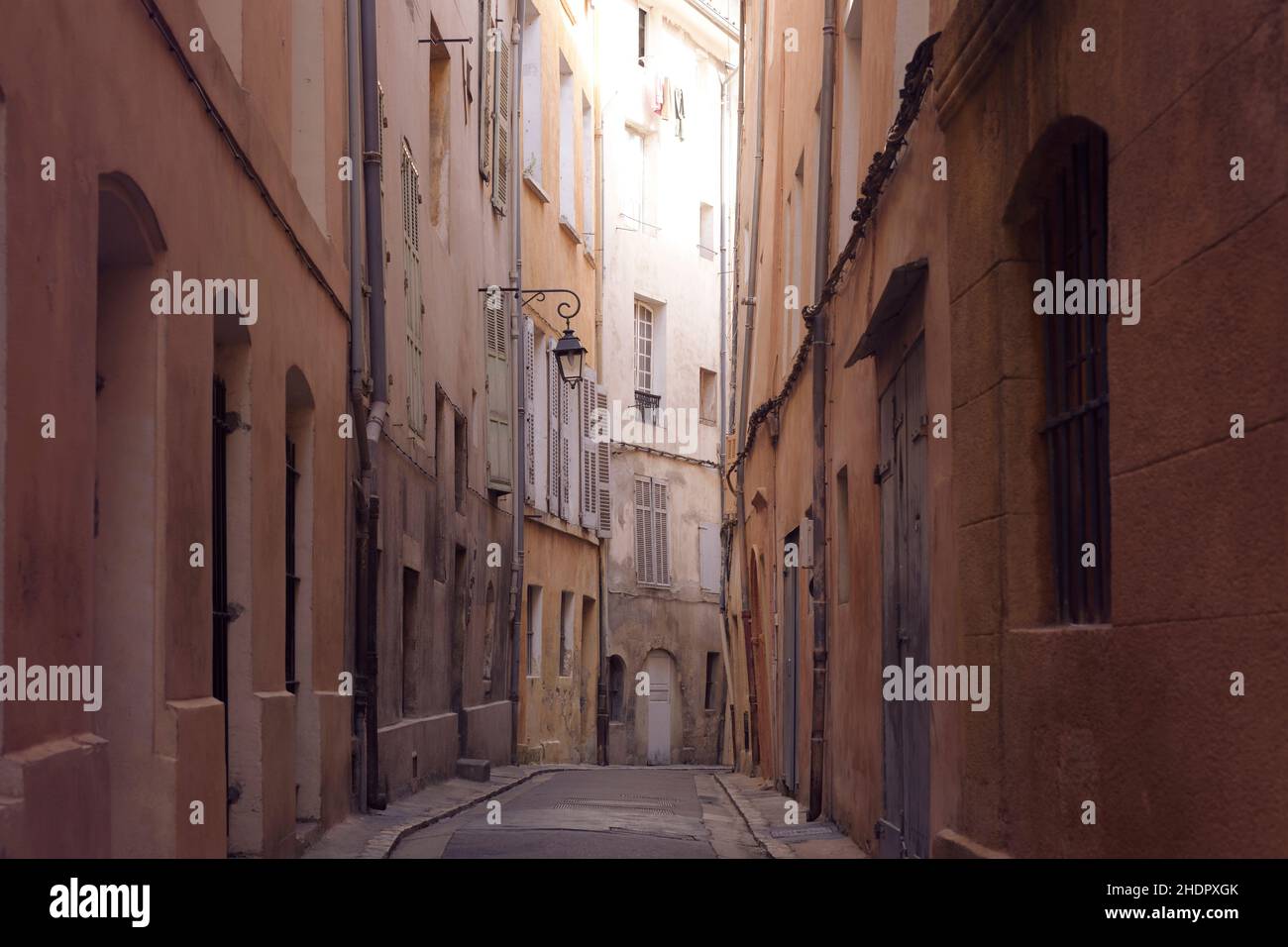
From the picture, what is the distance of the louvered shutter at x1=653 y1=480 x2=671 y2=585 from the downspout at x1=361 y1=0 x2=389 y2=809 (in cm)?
1820

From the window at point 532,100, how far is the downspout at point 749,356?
3.23 meters

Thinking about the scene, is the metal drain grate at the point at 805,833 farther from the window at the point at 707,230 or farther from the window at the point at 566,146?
the window at the point at 707,230

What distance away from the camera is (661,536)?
3064 centimetres

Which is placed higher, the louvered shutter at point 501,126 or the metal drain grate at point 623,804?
the louvered shutter at point 501,126

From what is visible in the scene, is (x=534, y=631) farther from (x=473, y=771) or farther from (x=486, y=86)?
(x=486, y=86)

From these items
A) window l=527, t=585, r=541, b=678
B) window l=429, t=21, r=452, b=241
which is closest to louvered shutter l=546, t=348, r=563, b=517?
window l=527, t=585, r=541, b=678

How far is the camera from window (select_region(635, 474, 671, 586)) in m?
29.9

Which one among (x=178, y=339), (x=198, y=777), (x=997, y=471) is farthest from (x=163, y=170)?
(x=997, y=471)

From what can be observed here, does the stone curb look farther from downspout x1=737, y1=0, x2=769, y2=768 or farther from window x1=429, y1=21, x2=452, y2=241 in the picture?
window x1=429, y1=21, x2=452, y2=241

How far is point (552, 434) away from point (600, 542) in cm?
440

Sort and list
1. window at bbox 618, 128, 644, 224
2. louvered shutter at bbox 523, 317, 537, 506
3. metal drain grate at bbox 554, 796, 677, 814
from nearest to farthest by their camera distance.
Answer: metal drain grate at bbox 554, 796, 677, 814, louvered shutter at bbox 523, 317, 537, 506, window at bbox 618, 128, 644, 224

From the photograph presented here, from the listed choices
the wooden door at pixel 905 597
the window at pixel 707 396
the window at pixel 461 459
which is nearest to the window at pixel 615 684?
the window at pixel 707 396

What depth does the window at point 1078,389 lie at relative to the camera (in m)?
5.30
